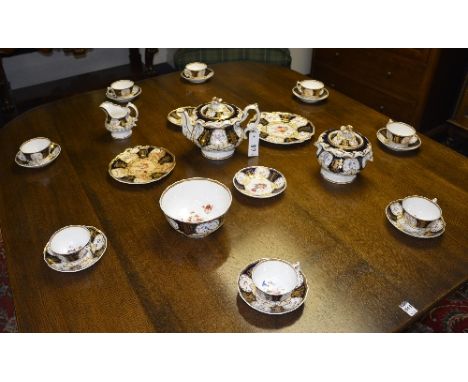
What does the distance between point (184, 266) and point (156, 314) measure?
0.16 metres

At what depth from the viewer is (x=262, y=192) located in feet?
4.38

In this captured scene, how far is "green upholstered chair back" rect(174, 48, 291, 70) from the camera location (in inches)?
99.6

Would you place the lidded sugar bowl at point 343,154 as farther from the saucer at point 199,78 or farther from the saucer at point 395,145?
the saucer at point 199,78

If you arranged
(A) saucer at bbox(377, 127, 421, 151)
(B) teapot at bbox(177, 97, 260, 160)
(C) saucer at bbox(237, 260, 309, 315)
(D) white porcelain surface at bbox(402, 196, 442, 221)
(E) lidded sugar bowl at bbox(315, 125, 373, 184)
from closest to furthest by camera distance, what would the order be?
(C) saucer at bbox(237, 260, 309, 315) → (D) white porcelain surface at bbox(402, 196, 442, 221) → (E) lidded sugar bowl at bbox(315, 125, 373, 184) → (B) teapot at bbox(177, 97, 260, 160) → (A) saucer at bbox(377, 127, 421, 151)


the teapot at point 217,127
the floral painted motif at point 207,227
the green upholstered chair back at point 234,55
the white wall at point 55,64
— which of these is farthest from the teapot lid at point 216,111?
the white wall at point 55,64

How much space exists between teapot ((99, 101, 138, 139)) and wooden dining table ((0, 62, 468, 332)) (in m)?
0.04

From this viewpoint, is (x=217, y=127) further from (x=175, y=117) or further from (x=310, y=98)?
(x=310, y=98)

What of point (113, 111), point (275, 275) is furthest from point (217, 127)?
point (275, 275)

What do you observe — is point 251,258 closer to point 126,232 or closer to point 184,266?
point 184,266

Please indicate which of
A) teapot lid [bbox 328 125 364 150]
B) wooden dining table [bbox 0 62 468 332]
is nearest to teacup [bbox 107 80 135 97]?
wooden dining table [bbox 0 62 468 332]

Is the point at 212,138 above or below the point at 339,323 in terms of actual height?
above

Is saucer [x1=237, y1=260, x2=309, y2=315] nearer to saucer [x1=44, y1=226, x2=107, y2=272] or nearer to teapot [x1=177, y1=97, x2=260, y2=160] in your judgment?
saucer [x1=44, y1=226, x2=107, y2=272]
